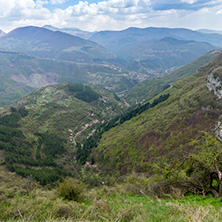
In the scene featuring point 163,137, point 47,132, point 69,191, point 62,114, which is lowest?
point 47,132

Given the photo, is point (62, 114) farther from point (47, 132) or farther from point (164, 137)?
point (164, 137)

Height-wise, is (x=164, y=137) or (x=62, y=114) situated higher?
(x=164, y=137)

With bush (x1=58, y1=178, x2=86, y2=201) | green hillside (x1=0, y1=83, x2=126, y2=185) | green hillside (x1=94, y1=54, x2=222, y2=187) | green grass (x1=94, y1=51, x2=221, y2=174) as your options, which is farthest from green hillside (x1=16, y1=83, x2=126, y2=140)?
bush (x1=58, y1=178, x2=86, y2=201)

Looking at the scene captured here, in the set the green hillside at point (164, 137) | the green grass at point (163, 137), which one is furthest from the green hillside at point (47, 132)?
the green hillside at point (164, 137)

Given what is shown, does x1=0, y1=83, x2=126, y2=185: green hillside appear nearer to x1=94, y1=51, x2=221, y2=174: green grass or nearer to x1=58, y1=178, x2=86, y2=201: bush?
x1=94, y1=51, x2=221, y2=174: green grass

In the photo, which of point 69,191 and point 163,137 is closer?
point 69,191

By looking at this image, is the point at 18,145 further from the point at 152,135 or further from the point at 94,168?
the point at 152,135

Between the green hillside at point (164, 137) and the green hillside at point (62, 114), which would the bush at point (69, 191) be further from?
the green hillside at point (62, 114)

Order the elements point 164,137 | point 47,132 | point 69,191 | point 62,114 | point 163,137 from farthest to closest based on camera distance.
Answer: point 62,114, point 47,132, point 163,137, point 164,137, point 69,191

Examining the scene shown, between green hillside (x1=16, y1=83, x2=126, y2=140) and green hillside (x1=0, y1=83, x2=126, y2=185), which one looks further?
green hillside (x1=16, y1=83, x2=126, y2=140)

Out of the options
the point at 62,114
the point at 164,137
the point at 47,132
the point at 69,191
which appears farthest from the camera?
the point at 62,114

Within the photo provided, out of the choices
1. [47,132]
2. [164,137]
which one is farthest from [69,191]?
[47,132]
